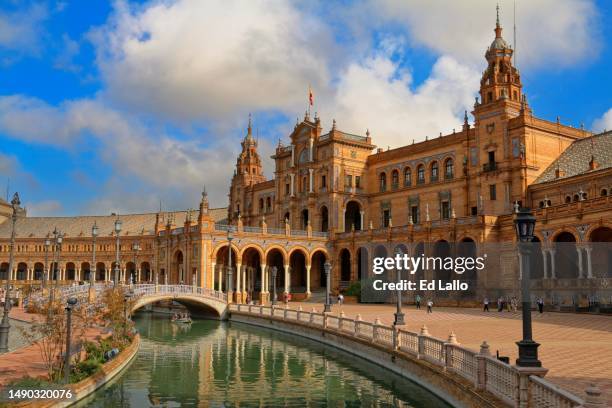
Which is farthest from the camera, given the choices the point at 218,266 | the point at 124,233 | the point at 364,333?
the point at 124,233

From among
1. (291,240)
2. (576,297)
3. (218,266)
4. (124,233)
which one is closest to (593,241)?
(576,297)

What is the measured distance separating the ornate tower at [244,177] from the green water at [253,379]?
2119 inches

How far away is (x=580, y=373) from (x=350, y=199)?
178 ft

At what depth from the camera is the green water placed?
2022 centimetres

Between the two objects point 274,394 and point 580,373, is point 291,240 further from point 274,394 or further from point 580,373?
point 580,373

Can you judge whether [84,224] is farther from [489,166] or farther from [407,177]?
[489,166]

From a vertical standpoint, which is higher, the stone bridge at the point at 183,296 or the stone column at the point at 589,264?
the stone column at the point at 589,264

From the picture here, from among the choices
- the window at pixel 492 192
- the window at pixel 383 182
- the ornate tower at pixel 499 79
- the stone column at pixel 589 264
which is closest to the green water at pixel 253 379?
the stone column at pixel 589 264

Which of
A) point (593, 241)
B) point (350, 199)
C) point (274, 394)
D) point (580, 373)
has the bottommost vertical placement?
point (274, 394)

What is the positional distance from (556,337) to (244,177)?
224 ft

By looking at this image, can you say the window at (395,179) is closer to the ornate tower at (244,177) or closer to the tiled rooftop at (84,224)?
the ornate tower at (244,177)

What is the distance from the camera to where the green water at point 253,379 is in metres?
20.2

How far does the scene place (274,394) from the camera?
21344 millimetres

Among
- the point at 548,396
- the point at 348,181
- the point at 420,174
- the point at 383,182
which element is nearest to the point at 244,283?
the point at 348,181
